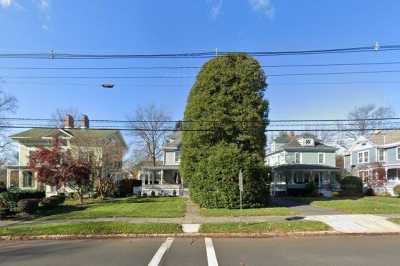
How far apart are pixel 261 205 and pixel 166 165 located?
2029 cm

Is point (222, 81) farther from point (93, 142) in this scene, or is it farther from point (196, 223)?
point (93, 142)

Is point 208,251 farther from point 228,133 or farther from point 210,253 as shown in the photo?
point 228,133

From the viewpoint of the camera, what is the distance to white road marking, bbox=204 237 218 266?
8.65m

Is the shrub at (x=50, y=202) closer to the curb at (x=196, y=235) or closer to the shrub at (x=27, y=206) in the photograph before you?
the shrub at (x=27, y=206)

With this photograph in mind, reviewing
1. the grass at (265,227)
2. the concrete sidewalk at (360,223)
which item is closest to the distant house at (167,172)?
A: the concrete sidewalk at (360,223)

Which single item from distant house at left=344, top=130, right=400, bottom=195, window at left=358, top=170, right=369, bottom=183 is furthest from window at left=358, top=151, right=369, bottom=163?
window at left=358, top=170, right=369, bottom=183

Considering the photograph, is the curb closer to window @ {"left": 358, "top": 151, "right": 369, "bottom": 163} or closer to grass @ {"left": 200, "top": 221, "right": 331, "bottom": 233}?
grass @ {"left": 200, "top": 221, "right": 331, "bottom": 233}

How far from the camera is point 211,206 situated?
21.6 metres

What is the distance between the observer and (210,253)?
9.77m

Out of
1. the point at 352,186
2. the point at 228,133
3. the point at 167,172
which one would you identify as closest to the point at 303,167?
the point at 352,186

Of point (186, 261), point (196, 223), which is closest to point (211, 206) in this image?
point (196, 223)

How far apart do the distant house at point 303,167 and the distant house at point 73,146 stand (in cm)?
1785

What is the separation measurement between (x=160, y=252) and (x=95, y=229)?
4556mm

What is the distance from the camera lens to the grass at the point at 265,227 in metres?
13.2
